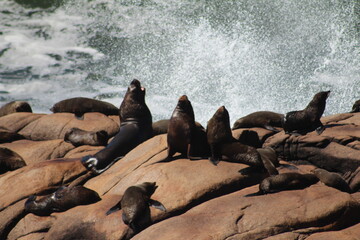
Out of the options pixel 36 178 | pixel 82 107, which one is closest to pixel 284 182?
pixel 36 178

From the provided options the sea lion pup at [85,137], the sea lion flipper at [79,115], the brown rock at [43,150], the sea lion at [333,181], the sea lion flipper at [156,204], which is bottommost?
the brown rock at [43,150]

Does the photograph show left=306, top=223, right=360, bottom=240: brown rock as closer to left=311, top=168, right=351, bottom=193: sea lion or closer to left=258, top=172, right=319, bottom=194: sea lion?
left=258, top=172, right=319, bottom=194: sea lion

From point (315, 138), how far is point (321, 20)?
24.8m


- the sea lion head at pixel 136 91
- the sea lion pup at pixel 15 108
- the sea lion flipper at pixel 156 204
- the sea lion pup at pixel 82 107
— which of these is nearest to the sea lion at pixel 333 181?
the sea lion flipper at pixel 156 204

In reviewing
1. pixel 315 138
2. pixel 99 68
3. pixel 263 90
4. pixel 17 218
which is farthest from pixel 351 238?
pixel 99 68

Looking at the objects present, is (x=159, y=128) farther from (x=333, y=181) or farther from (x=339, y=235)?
(x=339, y=235)

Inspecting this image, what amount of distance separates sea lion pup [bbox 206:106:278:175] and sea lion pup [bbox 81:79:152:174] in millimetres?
2584

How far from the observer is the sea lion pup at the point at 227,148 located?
6996 millimetres

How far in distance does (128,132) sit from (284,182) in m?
4.74

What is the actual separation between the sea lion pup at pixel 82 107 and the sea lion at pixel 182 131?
5.29 m

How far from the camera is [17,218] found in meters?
7.33

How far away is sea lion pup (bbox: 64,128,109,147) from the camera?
10570mm

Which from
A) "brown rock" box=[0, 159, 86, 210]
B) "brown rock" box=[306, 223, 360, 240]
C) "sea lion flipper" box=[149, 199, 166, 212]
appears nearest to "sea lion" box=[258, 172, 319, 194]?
"brown rock" box=[306, 223, 360, 240]

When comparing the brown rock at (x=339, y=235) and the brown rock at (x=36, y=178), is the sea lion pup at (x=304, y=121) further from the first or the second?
the brown rock at (x=36, y=178)
